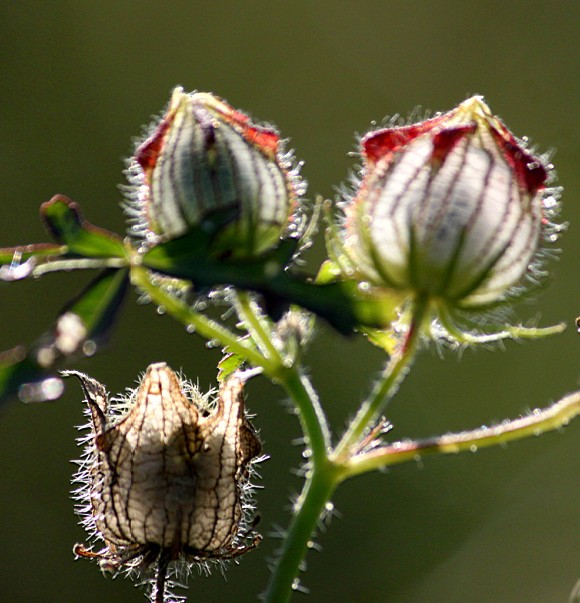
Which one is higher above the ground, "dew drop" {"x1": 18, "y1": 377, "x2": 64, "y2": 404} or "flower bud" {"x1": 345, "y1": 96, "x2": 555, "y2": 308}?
"flower bud" {"x1": 345, "y1": 96, "x2": 555, "y2": 308}

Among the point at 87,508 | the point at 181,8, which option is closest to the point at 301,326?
the point at 87,508

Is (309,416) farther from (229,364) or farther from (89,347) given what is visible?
(89,347)

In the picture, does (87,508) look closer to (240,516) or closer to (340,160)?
(240,516)

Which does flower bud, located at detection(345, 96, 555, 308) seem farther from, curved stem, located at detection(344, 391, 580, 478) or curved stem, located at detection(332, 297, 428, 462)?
curved stem, located at detection(344, 391, 580, 478)

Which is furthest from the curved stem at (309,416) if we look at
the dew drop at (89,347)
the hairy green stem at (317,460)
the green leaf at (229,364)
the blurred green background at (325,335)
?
the blurred green background at (325,335)

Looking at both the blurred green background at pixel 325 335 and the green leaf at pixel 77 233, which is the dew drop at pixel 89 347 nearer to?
the green leaf at pixel 77 233

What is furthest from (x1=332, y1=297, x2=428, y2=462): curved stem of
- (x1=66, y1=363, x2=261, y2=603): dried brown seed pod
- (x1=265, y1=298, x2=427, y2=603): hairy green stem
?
(x1=66, y1=363, x2=261, y2=603): dried brown seed pod
